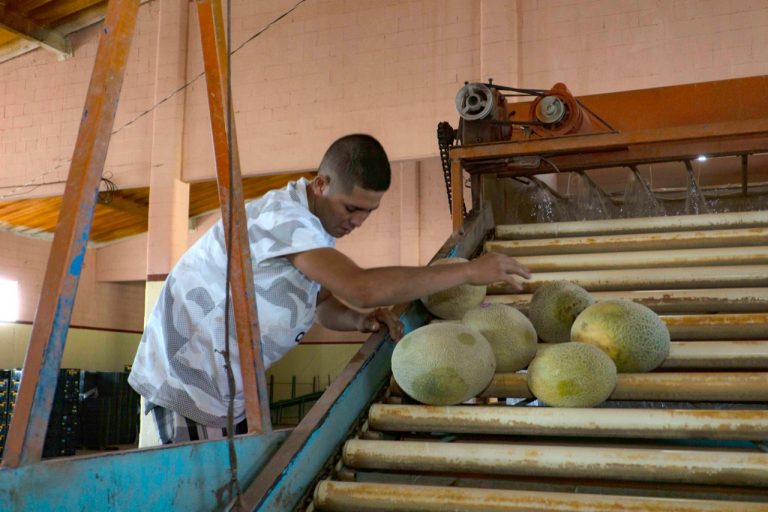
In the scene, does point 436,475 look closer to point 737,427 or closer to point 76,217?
point 737,427

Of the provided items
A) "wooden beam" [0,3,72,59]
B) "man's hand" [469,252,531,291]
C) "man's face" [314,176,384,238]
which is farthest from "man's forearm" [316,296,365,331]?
"wooden beam" [0,3,72,59]

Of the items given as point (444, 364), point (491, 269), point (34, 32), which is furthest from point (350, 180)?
point (34, 32)

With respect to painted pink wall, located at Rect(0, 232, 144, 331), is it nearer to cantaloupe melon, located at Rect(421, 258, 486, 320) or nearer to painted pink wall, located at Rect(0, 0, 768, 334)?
painted pink wall, located at Rect(0, 0, 768, 334)

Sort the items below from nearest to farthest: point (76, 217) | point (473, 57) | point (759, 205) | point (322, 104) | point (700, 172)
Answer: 1. point (76, 217)
2. point (759, 205)
3. point (700, 172)
4. point (473, 57)
5. point (322, 104)

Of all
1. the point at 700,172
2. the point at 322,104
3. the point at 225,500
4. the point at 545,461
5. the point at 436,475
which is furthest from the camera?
the point at 322,104

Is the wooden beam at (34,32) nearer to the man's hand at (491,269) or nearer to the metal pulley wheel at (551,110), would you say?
the metal pulley wheel at (551,110)

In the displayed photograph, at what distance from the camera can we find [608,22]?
7215 millimetres

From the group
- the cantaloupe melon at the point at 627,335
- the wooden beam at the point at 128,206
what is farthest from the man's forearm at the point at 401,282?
the wooden beam at the point at 128,206

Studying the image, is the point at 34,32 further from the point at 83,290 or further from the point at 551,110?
the point at 551,110

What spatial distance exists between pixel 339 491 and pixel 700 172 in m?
4.73

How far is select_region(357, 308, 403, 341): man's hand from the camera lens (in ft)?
7.32

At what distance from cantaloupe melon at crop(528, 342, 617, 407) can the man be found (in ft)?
1.04

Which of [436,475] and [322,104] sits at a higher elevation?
[322,104]

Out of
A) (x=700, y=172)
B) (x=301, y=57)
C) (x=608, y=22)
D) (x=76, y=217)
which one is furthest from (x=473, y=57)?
(x=76, y=217)
